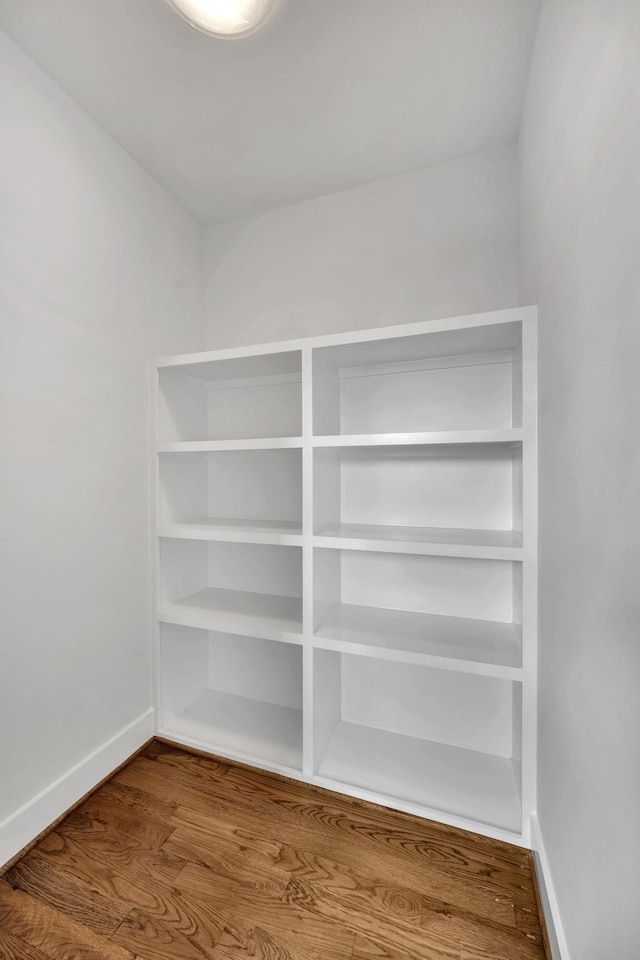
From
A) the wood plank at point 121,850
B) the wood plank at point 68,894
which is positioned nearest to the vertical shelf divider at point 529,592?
the wood plank at point 121,850

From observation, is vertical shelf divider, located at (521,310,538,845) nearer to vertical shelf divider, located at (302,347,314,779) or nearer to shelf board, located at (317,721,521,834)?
shelf board, located at (317,721,521,834)

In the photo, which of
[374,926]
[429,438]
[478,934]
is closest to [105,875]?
[374,926]

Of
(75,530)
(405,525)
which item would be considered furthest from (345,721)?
(75,530)

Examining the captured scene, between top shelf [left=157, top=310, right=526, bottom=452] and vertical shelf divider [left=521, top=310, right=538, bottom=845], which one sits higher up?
top shelf [left=157, top=310, right=526, bottom=452]

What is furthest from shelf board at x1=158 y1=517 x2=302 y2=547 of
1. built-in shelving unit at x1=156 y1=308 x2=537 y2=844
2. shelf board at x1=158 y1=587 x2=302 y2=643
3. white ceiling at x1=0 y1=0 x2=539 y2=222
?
white ceiling at x1=0 y1=0 x2=539 y2=222

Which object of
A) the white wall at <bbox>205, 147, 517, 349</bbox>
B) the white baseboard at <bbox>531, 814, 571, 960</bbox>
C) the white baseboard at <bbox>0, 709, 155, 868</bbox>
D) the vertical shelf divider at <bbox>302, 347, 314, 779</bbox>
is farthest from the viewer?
the white wall at <bbox>205, 147, 517, 349</bbox>

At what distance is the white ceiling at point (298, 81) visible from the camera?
45.6 inches

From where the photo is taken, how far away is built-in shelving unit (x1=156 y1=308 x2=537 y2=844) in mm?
1363

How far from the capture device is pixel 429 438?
4.36 ft

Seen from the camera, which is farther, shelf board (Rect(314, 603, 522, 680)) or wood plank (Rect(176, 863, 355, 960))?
shelf board (Rect(314, 603, 522, 680))

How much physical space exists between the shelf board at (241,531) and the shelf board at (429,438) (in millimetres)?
368

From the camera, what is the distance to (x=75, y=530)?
4.72ft

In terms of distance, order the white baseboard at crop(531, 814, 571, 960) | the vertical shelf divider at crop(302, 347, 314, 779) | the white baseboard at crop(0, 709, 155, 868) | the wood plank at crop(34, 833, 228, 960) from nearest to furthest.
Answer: the white baseboard at crop(531, 814, 571, 960) < the wood plank at crop(34, 833, 228, 960) < the white baseboard at crop(0, 709, 155, 868) < the vertical shelf divider at crop(302, 347, 314, 779)

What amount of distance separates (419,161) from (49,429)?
1.71 meters
